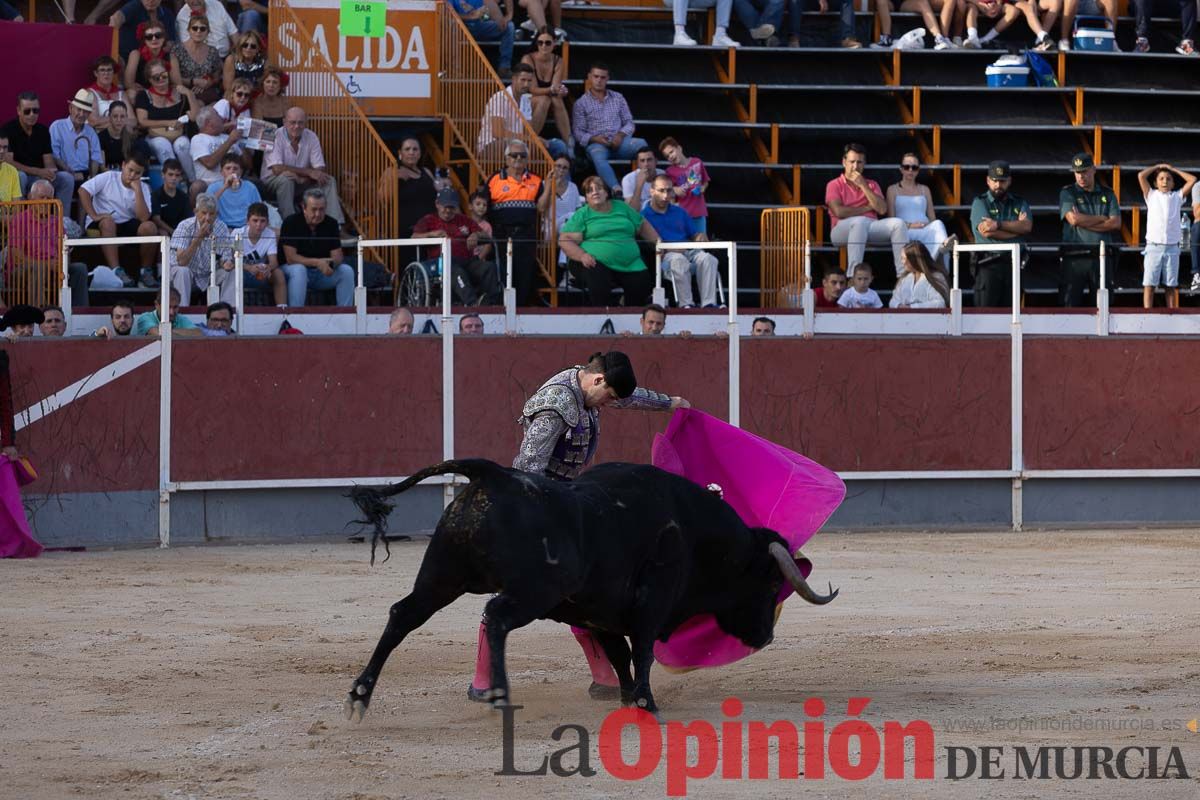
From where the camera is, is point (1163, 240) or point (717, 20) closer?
point (1163, 240)

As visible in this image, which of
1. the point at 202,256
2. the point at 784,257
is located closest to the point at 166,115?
the point at 202,256

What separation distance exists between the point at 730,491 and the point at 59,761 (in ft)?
9.00

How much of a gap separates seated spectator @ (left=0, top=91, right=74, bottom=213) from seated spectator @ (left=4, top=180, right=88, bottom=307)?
1.36m

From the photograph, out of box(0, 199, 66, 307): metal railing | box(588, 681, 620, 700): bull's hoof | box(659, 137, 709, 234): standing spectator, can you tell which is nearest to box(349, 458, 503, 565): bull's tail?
box(588, 681, 620, 700): bull's hoof

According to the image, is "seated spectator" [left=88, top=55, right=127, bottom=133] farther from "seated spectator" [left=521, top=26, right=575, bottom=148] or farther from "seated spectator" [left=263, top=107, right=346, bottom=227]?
"seated spectator" [left=521, top=26, right=575, bottom=148]

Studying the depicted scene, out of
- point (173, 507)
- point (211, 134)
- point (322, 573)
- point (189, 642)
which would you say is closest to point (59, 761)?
point (189, 642)

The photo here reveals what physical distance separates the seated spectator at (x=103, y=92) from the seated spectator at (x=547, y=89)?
3410mm

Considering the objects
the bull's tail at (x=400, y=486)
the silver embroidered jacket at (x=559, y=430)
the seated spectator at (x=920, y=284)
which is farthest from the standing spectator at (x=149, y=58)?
the bull's tail at (x=400, y=486)

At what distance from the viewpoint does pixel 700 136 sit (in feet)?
56.2

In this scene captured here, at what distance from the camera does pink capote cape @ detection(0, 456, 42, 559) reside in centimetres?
1060

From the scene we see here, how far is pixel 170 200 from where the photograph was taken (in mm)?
12836

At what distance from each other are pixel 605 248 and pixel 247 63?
3.37 meters

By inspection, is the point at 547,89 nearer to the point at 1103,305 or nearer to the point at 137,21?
Result: the point at 137,21

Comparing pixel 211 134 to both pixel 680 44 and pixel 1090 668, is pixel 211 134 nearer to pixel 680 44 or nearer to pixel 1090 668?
pixel 680 44
